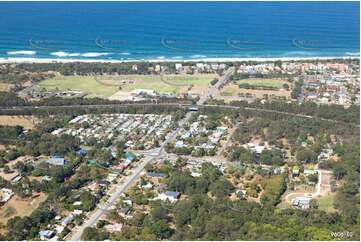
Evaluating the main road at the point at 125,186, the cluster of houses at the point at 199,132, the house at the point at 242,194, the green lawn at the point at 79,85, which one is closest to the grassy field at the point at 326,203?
the house at the point at 242,194

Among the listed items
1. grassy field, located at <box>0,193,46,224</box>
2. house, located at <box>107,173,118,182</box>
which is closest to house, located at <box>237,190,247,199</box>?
house, located at <box>107,173,118,182</box>

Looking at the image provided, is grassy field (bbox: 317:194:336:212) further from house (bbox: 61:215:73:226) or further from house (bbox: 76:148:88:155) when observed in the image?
house (bbox: 76:148:88:155)

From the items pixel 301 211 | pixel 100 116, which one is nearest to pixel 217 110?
pixel 100 116

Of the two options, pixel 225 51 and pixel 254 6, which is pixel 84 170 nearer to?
pixel 225 51

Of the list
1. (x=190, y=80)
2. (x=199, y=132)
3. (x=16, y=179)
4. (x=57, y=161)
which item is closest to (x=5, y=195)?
(x=16, y=179)

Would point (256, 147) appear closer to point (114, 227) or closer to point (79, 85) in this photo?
point (114, 227)

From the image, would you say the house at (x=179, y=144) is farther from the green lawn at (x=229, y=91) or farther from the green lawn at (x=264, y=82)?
the green lawn at (x=264, y=82)

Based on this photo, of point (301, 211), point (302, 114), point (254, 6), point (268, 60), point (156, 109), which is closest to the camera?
point (301, 211)
